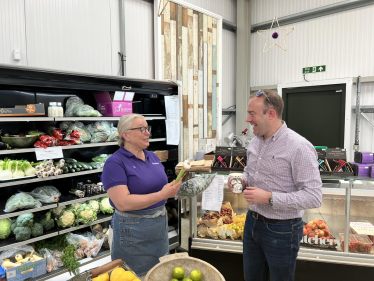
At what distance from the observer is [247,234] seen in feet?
6.70

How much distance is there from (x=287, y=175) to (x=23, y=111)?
235 centimetres

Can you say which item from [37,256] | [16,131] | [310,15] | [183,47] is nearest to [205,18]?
[183,47]

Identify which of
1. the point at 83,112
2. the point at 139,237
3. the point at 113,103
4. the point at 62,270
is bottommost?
the point at 62,270

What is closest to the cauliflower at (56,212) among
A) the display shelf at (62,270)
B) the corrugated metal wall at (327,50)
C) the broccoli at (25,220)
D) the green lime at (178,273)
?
the broccoli at (25,220)

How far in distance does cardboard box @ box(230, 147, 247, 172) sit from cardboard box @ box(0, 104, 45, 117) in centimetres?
193

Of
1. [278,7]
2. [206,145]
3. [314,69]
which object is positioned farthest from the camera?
[278,7]

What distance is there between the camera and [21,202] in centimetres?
262

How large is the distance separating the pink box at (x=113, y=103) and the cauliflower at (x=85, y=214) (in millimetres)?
1126

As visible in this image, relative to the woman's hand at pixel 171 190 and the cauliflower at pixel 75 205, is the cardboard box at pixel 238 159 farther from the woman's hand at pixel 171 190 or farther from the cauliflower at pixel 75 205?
the cauliflower at pixel 75 205

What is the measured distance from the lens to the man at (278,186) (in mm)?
1697

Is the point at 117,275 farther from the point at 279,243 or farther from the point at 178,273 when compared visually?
the point at 279,243

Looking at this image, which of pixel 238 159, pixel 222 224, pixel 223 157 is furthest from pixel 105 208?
pixel 238 159

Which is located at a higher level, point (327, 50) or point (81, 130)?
point (327, 50)

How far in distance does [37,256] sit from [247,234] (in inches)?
83.5
